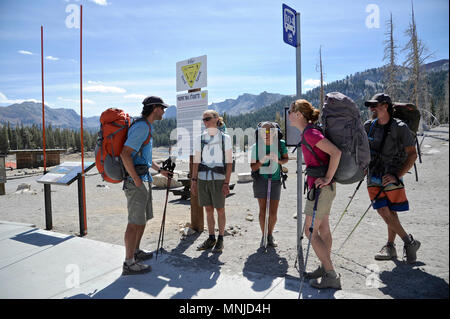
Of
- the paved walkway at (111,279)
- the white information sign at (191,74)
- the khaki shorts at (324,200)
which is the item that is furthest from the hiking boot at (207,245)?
the white information sign at (191,74)

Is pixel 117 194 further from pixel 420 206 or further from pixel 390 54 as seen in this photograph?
pixel 390 54

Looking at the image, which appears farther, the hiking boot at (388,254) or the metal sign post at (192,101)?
the metal sign post at (192,101)

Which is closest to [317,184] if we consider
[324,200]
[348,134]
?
[324,200]

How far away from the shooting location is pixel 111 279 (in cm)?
336

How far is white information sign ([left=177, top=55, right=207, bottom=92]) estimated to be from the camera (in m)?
5.20

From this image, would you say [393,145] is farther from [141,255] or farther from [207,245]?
[141,255]

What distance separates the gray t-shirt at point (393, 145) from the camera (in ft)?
11.6

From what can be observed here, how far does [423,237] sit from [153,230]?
4.53 meters

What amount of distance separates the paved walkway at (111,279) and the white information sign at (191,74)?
2.91 meters

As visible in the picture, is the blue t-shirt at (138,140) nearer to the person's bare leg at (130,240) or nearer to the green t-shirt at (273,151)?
the person's bare leg at (130,240)

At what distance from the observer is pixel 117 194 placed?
34.4 feet

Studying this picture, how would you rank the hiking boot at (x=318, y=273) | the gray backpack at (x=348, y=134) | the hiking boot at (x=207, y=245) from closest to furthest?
the gray backpack at (x=348, y=134) → the hiking boot at (x=318, y=273) → the hiking boot at (x=207, y=245)

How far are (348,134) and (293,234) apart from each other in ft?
9.57

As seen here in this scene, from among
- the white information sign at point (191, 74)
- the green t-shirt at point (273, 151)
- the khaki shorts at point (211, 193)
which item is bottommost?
the khaki shorts at point (211, 193)
